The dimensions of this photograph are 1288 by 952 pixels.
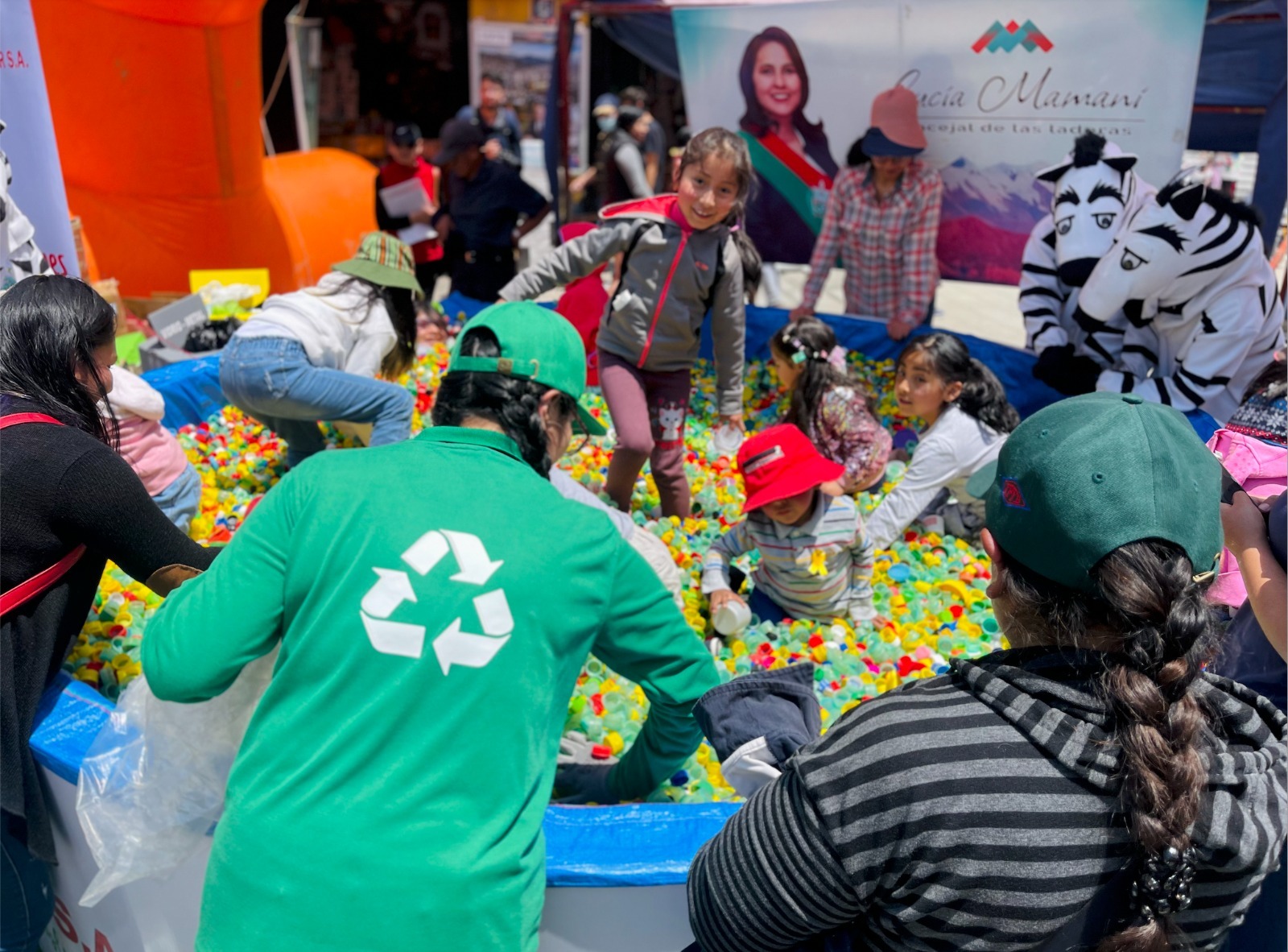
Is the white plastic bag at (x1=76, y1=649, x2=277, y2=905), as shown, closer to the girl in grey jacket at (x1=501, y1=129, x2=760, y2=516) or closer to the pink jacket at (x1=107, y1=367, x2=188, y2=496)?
the pink jacket at (x1=107, y1=367, x2=188, y2=496)

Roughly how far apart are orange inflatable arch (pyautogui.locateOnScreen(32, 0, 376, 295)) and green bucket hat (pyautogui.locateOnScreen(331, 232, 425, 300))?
133 inches

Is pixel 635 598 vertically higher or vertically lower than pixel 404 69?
lower

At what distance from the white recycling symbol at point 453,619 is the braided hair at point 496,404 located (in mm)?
351

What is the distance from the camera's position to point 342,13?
568 inches

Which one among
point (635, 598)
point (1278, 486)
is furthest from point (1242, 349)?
point (635, 598)

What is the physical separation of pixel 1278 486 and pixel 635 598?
165 cm

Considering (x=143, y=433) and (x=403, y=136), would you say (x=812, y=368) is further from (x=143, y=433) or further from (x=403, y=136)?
(x=403, y=136)

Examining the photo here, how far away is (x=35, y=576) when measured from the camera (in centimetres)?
210

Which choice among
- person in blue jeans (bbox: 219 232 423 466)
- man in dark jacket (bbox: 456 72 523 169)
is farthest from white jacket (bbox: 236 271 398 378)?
man in dark jacket (bbox: 456 72 523 169)

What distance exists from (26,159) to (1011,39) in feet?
16.7

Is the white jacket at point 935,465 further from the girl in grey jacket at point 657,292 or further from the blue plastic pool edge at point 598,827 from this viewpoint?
the blue plastic pool edge at point 598,827

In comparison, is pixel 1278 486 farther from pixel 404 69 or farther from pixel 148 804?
pixel 404 69

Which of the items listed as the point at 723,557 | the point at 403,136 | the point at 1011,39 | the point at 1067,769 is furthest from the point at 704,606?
the point at 403,136

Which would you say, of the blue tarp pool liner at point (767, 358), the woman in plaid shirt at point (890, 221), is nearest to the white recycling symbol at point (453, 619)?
the blue tarp pool liner at point (767, 358)
